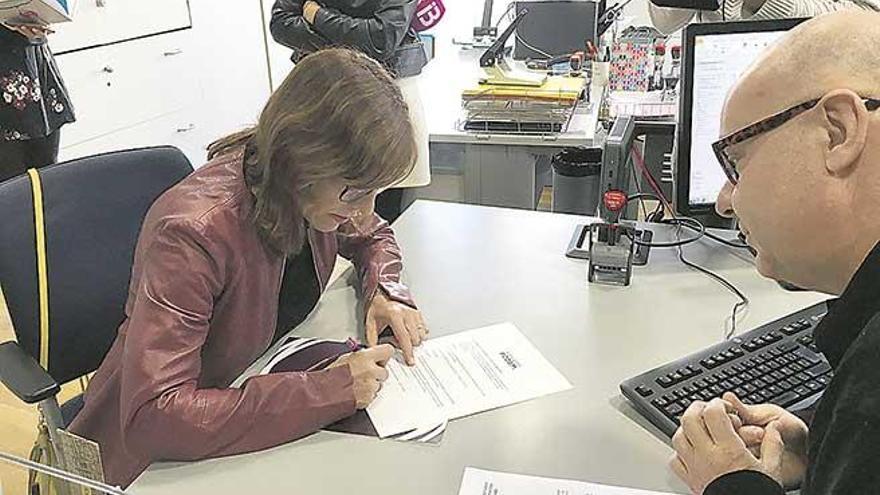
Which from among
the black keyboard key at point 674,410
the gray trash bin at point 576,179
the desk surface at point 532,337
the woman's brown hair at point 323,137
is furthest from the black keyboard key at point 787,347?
the gray trash bin at point 576,179

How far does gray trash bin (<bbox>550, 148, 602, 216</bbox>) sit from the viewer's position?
2605 mm

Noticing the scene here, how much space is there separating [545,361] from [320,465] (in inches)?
16.2

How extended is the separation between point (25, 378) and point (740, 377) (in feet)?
3.68

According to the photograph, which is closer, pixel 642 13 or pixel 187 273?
pixel 187 273

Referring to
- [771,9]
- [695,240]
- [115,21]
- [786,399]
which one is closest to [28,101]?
[115,21]

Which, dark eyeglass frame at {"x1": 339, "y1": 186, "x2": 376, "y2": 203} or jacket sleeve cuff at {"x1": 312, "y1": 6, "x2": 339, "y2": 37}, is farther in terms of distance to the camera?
jacket sleeve cuff at {"x1": 312, "y1": 6, "x2": 339, "y2": 37}

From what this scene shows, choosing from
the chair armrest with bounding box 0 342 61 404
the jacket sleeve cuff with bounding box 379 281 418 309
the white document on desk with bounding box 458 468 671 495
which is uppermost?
the jacket sleeve cuff with bounding box 379 281 418 309

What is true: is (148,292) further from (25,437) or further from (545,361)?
(25,437)

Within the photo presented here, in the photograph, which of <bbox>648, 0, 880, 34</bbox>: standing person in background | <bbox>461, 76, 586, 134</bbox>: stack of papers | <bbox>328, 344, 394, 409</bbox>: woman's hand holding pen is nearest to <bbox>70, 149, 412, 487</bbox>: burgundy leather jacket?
<bbox>328, 344, 394, 409</bbox>: woman's hand holding pen

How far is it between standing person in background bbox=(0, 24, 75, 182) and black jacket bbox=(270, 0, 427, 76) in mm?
763

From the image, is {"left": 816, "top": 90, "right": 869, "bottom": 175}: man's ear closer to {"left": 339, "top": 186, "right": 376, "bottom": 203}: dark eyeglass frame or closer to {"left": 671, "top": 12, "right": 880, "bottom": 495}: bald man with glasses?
{"left": 671, "top": 12, "right": 880, "bottom": 495}: bald man with glasses

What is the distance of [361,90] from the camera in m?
1.22

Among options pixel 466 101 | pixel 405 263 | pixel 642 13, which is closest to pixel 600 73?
pixel 466 101

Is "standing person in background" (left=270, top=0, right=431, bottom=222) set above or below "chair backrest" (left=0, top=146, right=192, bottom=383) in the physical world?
above
